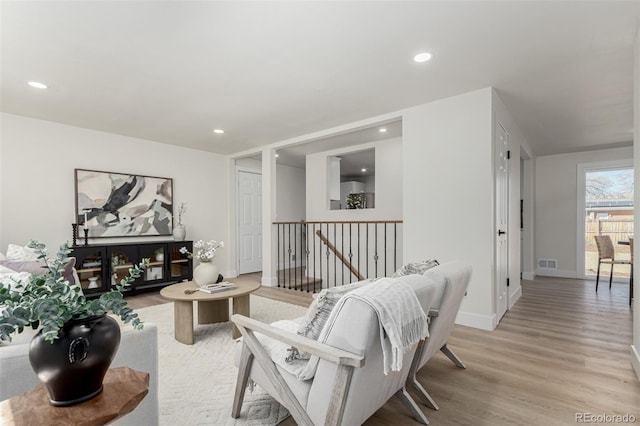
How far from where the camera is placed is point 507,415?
A: 5.83ft

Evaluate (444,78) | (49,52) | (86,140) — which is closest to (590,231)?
(444,78)

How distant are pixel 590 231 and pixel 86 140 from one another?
8.70 meters

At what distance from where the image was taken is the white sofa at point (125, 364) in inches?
43.5

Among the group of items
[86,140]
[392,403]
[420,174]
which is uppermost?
[86,140]

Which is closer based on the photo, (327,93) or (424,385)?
(424,385)

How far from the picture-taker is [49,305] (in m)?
0.84

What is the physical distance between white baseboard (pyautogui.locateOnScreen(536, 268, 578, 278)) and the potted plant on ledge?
24.6ft

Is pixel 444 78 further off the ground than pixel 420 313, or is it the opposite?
pixel 444 78

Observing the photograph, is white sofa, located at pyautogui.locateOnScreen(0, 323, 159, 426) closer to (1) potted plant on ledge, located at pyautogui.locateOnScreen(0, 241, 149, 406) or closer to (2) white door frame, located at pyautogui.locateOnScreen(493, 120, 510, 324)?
(1) potted plant on ledge, located at pyautogui.locateOnScreen(0, 241, 149, 406)

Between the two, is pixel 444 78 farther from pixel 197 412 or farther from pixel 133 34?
pixel 197 412

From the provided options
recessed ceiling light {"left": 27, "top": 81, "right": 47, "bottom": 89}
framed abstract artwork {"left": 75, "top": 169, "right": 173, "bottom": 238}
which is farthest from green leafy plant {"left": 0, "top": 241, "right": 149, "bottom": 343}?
framed abstract artwork {"left": 75, "top": 169, "right": 173, "bottom": 238}

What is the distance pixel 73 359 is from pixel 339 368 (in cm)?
88

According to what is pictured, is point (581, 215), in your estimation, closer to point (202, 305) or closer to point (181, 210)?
point (202, 305)

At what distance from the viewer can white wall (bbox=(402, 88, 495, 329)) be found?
10.3 ft
